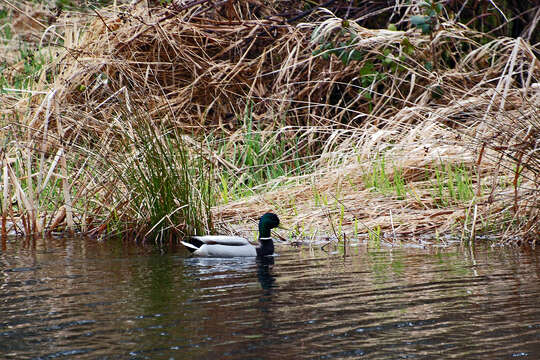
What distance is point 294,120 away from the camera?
12.3 metres

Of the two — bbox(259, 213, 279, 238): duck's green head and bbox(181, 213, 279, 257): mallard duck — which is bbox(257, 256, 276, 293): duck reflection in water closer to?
bbox(181, 213, 279, 257): mallard duck

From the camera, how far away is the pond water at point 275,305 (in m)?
4.27

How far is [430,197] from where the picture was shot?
931cm

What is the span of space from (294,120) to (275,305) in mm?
7161

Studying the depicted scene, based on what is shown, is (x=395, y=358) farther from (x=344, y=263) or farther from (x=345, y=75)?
(x=345, y=75)

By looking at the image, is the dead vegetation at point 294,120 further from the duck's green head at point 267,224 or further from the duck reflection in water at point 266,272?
the duck reflection in water at point 266,272

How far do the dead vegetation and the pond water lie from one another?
1141 millimetres

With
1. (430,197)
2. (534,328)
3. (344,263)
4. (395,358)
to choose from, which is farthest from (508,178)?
(395,358)

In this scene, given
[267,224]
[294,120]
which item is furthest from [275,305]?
[294,120]

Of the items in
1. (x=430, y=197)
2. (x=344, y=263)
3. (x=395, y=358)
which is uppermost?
(x=430, y=197)

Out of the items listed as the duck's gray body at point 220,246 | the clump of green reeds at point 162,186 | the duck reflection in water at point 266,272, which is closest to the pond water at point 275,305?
the duck reflection in water at point 266,272

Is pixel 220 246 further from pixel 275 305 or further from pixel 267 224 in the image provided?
pixel 275 305

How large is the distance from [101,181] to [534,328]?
5890 millimetres

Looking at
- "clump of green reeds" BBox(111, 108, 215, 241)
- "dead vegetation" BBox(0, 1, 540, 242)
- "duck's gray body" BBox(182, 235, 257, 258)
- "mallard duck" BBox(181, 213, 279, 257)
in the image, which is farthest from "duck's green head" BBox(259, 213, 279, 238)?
"dead vegetation" BBox(0, 1, 540, 242)
